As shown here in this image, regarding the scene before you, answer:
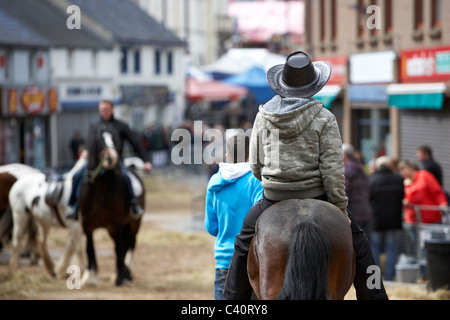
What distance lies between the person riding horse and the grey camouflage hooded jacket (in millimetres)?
6533

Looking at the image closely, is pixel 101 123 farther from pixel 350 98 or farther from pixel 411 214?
pixel 350 98

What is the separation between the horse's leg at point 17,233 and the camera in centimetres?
1391

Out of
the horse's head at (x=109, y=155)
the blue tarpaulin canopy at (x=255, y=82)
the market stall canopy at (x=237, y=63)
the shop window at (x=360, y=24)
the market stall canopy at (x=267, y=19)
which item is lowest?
the horse's head at (x=109, y=155)

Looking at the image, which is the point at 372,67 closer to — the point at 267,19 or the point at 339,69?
the point at 339,69

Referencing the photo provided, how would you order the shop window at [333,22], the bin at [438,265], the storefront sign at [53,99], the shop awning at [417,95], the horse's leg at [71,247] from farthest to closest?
the storefront sign at [53,99] → the shop window at [333,22] → the shop awning at [417,95] → the horse's leg at [71,247] → the bin at [438,265]

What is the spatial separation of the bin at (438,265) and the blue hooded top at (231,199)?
511 cm

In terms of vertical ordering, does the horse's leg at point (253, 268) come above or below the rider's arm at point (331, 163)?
below

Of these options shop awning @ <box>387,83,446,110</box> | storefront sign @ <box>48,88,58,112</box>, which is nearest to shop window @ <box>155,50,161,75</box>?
storefront sign @ <box>48,88,58,112</box>

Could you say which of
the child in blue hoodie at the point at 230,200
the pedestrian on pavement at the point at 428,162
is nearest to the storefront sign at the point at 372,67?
the pedestrian on pavement at the point at 428,162

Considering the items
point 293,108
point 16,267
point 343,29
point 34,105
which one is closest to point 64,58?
point 34,105

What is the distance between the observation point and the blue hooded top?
288 inches

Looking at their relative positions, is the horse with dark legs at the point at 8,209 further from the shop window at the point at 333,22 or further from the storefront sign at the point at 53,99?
the storefront sign at the point at 53,99

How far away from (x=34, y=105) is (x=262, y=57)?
9606 mm

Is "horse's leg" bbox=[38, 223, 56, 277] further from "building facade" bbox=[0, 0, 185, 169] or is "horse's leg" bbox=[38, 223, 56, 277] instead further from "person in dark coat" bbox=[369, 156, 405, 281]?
"building facade" bbox=[0, 0, 185, 169]
